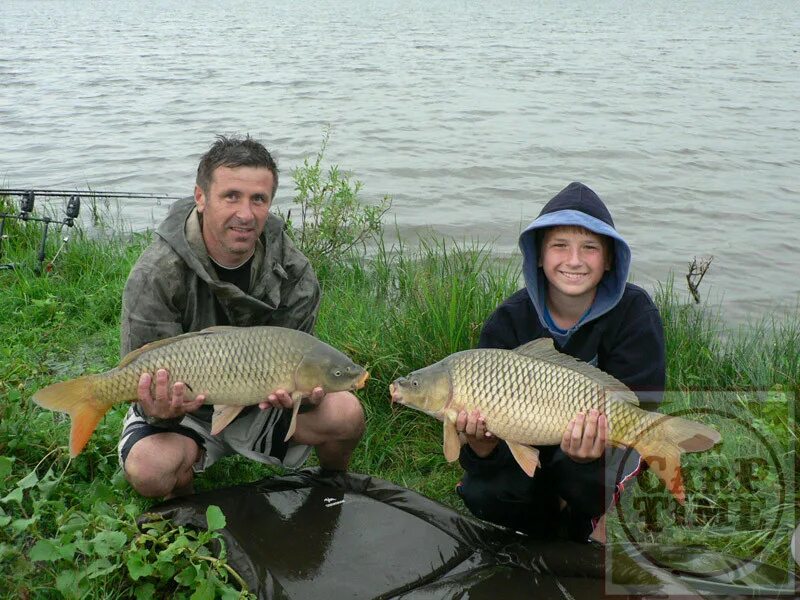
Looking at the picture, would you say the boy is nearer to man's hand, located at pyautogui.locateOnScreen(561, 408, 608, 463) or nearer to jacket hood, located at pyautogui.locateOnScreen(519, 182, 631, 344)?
jacket hood, located at pyautogui.locateOnScreen(519, 182, 631, 344)

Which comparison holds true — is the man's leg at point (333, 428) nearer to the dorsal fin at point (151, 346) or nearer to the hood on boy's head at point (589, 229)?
the dorsal fin at point (151, 346)

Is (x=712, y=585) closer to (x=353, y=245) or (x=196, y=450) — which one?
(x=196, y=450)

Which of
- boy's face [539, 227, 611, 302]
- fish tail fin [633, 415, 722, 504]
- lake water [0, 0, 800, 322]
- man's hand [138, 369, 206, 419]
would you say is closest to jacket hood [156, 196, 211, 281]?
man's hand [138, 369, 206, 419]

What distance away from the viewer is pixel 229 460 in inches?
115

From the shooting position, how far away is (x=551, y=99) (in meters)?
10.5

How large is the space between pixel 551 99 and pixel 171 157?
4711 mm

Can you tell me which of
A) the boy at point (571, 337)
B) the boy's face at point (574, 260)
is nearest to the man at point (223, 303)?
the boy at point (571, 337)

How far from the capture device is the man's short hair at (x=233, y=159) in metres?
2.60

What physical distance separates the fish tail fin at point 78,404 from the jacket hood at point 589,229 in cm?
125

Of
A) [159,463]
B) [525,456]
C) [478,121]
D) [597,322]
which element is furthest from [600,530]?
[478,121]

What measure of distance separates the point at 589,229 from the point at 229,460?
1.42 metres

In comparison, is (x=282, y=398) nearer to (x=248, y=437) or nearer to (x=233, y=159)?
(x=248, y=437)

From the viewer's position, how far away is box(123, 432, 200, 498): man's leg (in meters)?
2.42

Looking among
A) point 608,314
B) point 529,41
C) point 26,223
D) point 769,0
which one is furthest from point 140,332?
point 769,0
